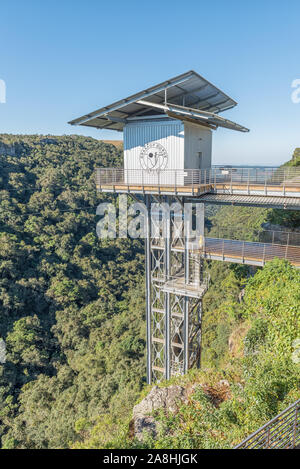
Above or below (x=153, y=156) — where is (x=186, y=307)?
below

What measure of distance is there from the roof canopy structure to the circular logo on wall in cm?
131

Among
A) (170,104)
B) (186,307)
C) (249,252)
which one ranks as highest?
(170,104)

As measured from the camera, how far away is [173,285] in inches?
480

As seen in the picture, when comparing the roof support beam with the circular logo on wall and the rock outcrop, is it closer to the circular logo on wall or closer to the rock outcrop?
the circular logo on wall

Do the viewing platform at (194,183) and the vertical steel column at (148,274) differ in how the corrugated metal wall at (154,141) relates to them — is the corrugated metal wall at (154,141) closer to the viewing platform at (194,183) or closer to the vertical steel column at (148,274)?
the viewing platform at (194,183)

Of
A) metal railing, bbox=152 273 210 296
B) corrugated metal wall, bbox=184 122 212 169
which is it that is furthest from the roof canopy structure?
metal railing, bbox=152 273 210 296

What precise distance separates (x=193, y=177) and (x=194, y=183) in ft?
0.98

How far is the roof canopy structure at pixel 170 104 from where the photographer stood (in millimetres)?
10367

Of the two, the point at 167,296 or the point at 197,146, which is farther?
the point at 167,296

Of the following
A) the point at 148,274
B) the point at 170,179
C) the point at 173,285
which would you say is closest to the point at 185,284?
the point at 173,285

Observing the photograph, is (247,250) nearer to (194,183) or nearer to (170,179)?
(194,183)

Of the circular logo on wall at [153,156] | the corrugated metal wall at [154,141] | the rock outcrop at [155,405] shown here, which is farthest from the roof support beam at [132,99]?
the rock outcrop at [155,405]
